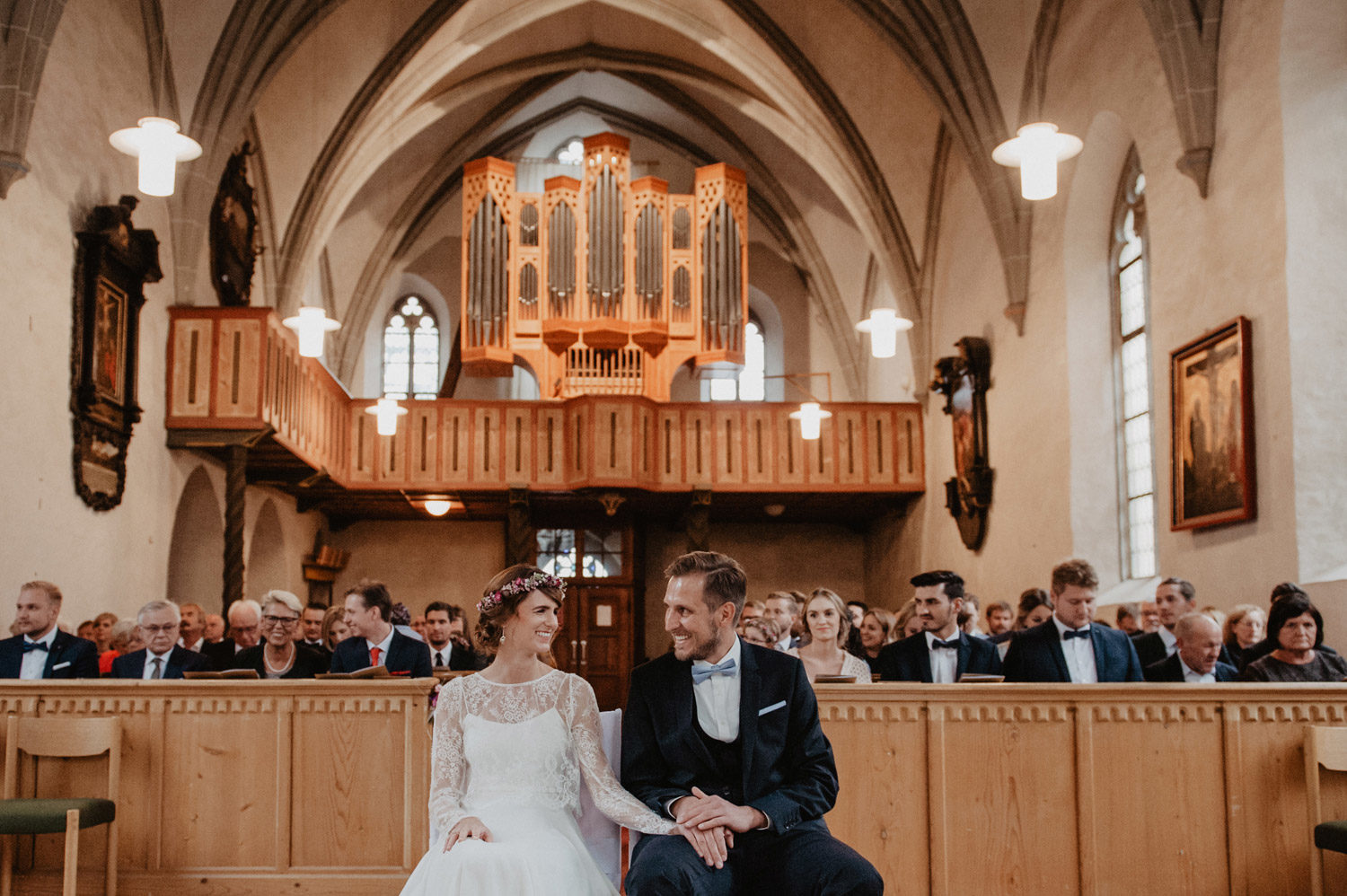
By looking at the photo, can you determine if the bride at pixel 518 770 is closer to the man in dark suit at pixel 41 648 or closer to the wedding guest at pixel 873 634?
the man in dark suit at pixel 41 648

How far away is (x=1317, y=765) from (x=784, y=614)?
3.64 metres

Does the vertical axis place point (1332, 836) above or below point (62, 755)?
below

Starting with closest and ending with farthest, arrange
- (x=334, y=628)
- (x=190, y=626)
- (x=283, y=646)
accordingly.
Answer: (x=283, y=646)
(x=334, y=628)
(x=190, y=626)

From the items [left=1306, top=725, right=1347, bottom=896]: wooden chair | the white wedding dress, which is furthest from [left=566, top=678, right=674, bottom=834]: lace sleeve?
[left=1306, top=725, right=1347, bottom=896]: wooden chair

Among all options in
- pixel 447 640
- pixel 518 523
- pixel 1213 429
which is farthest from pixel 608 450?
pixel 1213 429

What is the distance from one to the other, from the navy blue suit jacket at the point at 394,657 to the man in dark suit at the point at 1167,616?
165 inches

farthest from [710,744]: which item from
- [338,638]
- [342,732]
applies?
[338,638]

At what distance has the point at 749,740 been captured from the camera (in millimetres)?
3859

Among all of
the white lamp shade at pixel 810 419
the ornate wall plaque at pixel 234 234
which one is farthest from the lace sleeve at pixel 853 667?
the ornate wall plaque at pixel 234 234

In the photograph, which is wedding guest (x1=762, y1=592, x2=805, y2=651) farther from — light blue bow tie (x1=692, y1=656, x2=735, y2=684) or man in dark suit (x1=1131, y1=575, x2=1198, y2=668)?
light blue bow tie (x1=692, y1=656, x2=735, y2=684)

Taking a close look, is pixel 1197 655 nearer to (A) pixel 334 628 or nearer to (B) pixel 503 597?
(B) pixel 503 597

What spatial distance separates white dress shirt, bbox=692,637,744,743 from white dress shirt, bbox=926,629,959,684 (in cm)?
255

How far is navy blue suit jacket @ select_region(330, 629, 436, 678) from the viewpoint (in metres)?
7.01

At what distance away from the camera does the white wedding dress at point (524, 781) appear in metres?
3.71
